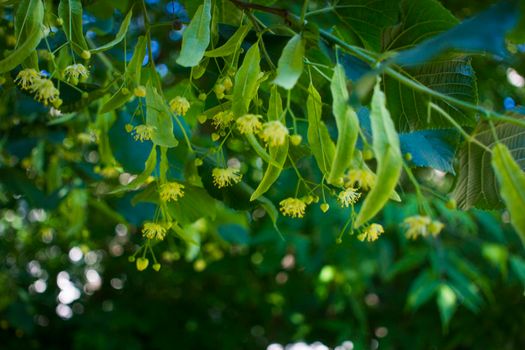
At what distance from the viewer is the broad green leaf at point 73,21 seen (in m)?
0.73

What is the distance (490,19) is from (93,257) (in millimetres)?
2647

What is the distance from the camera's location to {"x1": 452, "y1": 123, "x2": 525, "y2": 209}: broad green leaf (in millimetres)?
708

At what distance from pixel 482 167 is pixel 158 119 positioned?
0.39 meters

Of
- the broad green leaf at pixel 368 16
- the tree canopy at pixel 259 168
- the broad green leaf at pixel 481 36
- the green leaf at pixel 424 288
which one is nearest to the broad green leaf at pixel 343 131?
the tree canopy at pixel 259 168

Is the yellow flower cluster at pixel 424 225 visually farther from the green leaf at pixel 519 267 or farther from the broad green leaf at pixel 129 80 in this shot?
the green leaf at pixel 519 267

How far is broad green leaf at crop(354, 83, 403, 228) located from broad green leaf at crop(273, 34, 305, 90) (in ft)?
0.26

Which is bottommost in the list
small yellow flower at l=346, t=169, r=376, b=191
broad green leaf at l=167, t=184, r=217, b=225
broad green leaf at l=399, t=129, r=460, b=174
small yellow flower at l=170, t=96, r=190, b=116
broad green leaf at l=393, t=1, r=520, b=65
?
broad green leaf at l=167, t=184, r=217, b=225

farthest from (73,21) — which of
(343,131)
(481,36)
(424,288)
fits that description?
(424,288)

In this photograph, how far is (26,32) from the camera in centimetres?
69

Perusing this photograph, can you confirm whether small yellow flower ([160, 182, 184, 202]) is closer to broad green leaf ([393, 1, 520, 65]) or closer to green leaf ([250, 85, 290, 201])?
green leaf ([250, 85, 290, 201])

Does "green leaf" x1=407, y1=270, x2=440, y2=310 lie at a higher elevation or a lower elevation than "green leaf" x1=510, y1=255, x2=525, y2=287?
lower

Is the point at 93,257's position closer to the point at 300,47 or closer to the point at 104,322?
the point at 104,322

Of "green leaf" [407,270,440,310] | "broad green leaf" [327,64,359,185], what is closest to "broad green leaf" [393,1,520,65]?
"broad green leaf" [327,64,359,185]

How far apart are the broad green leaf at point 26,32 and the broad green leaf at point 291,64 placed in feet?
0.90
